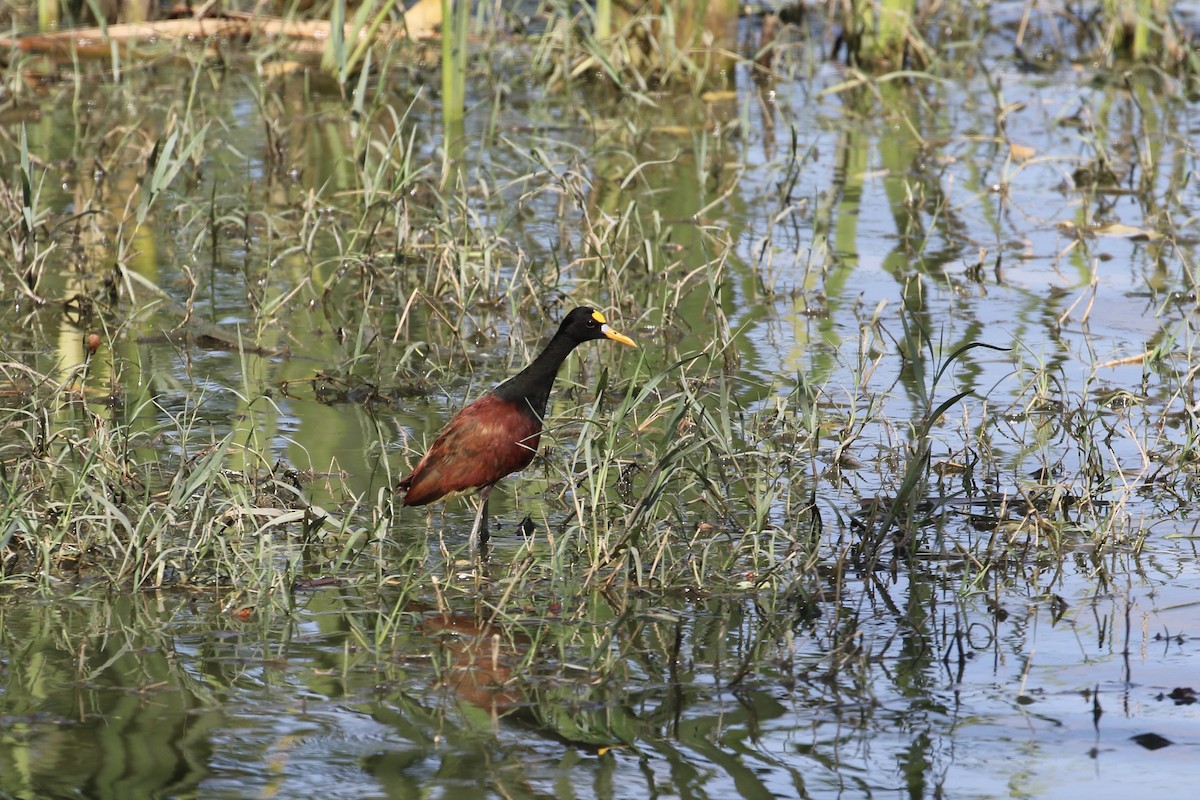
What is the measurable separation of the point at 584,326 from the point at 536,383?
352mm

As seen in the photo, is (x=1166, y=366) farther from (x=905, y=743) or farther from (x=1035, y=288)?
(x=905, y=743)

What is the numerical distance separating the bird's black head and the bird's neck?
0.09 metres

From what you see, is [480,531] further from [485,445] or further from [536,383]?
[536,383]

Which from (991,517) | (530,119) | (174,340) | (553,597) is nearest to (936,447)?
(991,517)

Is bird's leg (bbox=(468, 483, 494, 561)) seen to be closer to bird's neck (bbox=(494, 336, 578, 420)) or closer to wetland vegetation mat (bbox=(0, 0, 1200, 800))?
wetland vegetation mat (bbox=(0, 0, 1200, 800))

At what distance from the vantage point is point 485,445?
573cm

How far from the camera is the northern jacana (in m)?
5.70

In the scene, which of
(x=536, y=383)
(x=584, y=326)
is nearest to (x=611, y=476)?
(x=536, y=383)

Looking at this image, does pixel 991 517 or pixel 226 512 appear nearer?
A: pixel 226 512

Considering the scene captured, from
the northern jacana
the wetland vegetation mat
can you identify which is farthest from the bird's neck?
the wetland vegetation mat

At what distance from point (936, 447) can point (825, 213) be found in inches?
125

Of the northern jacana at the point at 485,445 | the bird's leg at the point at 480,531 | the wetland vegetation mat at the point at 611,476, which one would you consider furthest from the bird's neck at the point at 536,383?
the bird's leg at the point at 480,531

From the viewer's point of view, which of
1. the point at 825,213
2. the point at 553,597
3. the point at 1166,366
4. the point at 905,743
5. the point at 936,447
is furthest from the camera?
the point at 825,213

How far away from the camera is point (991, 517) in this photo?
236 inches
